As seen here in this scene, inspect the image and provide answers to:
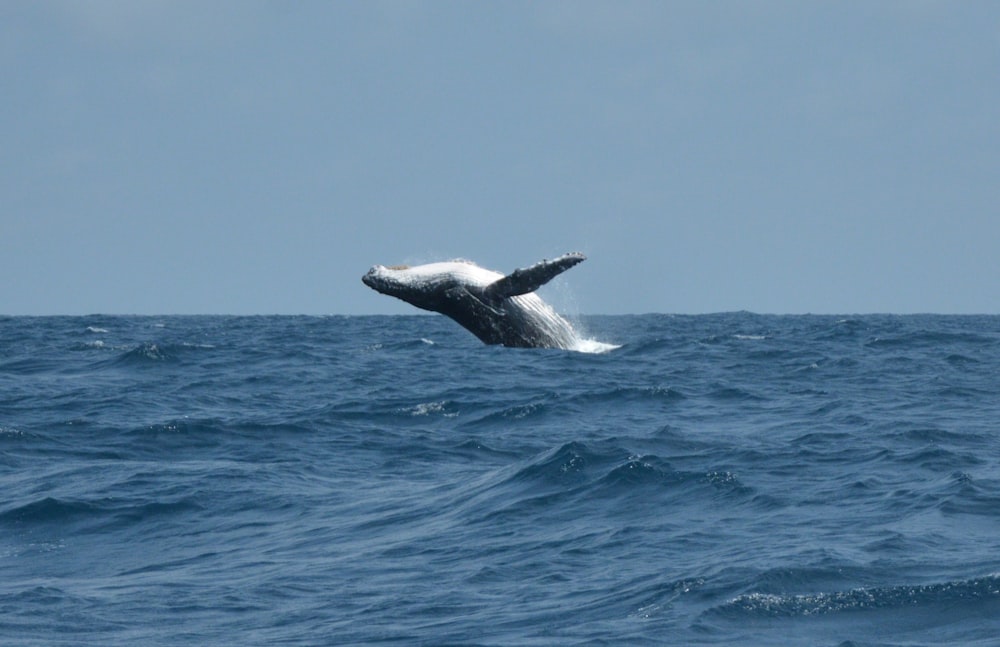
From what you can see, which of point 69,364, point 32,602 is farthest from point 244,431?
point 69,364

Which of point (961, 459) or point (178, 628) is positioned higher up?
point (961, 459)

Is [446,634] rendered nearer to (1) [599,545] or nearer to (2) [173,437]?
(1) [599,545]

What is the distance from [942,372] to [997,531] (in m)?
16.4

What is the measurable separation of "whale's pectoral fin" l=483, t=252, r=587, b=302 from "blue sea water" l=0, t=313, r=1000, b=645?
5.91ft

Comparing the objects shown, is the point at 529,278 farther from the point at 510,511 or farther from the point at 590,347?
the point at 510,511

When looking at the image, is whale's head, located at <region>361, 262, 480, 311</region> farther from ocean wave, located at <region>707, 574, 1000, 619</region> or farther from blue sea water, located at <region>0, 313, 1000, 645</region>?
ocean wave, located at <region>707, 574, 1000, 619</region>

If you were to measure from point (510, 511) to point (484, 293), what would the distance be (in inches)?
412

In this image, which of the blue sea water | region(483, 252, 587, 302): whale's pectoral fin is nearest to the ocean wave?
the blue sea water

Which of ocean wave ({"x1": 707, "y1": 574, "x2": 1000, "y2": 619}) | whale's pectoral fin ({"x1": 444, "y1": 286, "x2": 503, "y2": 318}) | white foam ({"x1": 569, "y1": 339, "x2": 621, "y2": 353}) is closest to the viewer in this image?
ocean wave ({"x1": 707, "y1": 574, "x2": 1000, "y2": 619})

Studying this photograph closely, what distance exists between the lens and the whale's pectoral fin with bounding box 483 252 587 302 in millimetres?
21125

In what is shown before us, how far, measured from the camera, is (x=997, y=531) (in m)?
11.8

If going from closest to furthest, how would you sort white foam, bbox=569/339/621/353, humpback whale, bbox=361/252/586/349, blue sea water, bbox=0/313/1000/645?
blue sea water, bbox=0/313/1000/645
humpback whale, bbox=361/252/586/349
white foam, bbox=569/339/621/353

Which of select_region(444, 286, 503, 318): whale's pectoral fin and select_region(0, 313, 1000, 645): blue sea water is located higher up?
select_region(444, 286, 503, 318): whale's pectoral fin

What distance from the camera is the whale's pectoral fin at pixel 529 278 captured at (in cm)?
2112
